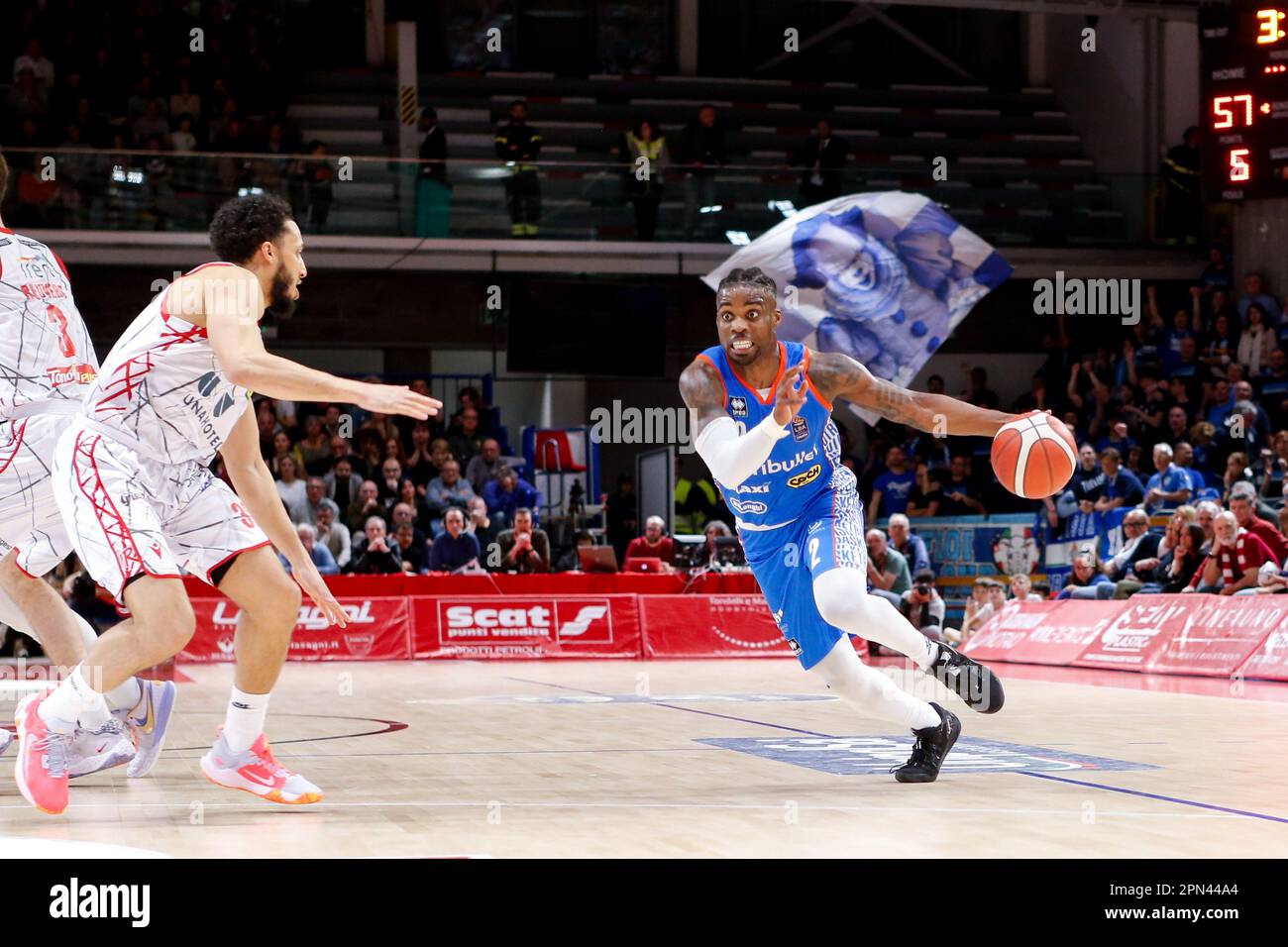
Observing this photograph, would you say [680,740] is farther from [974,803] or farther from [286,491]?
[286,491]

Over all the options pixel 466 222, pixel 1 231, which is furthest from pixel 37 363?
pixel 466 222

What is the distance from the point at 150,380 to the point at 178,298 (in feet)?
0.95

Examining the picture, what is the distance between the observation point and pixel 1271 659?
11703 mm

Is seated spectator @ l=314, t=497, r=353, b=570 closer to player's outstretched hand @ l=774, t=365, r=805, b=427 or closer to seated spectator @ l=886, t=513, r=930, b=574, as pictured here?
seated spectator @ l=886, t=513, r=930, b=574

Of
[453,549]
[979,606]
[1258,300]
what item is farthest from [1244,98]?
[453,549]

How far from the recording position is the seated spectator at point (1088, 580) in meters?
15.3

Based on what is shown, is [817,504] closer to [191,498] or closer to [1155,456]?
[191,498]

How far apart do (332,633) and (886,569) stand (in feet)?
19.7

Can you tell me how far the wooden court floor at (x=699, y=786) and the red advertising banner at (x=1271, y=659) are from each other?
51.6 inches

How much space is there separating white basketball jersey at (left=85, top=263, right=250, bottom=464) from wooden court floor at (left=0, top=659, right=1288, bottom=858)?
1228 millimetres

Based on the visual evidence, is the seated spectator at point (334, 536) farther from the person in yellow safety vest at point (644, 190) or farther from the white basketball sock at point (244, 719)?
the white basketball sock at point (244, 719)

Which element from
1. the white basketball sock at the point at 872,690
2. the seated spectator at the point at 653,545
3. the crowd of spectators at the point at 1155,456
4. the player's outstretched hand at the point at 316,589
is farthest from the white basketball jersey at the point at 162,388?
the seated spectator at the point at 653,545
